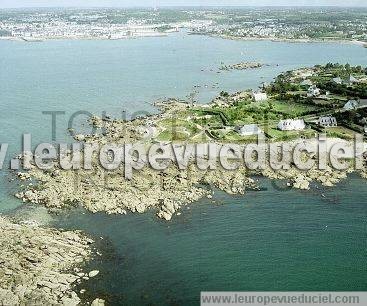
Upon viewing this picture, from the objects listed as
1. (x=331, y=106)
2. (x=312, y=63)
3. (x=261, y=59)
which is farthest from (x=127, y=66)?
(x=331, y=106)

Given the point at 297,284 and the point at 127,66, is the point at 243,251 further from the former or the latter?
the point at 127,66

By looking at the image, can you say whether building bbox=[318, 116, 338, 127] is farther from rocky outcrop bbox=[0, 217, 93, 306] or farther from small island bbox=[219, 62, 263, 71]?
small island bbox=[219, 62, 263, 71]

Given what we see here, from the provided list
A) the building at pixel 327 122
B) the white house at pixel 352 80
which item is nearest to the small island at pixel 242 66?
the white house at pixel 352 80

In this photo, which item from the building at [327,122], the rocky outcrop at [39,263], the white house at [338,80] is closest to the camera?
the rocky outcrop at [39,263]

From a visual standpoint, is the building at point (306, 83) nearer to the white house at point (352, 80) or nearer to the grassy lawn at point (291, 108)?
the white house at point (352, 80)

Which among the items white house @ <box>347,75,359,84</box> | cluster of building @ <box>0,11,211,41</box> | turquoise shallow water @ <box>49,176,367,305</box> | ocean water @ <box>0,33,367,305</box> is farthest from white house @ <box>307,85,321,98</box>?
cluster of building @ <box>0,11,211,41</box>
